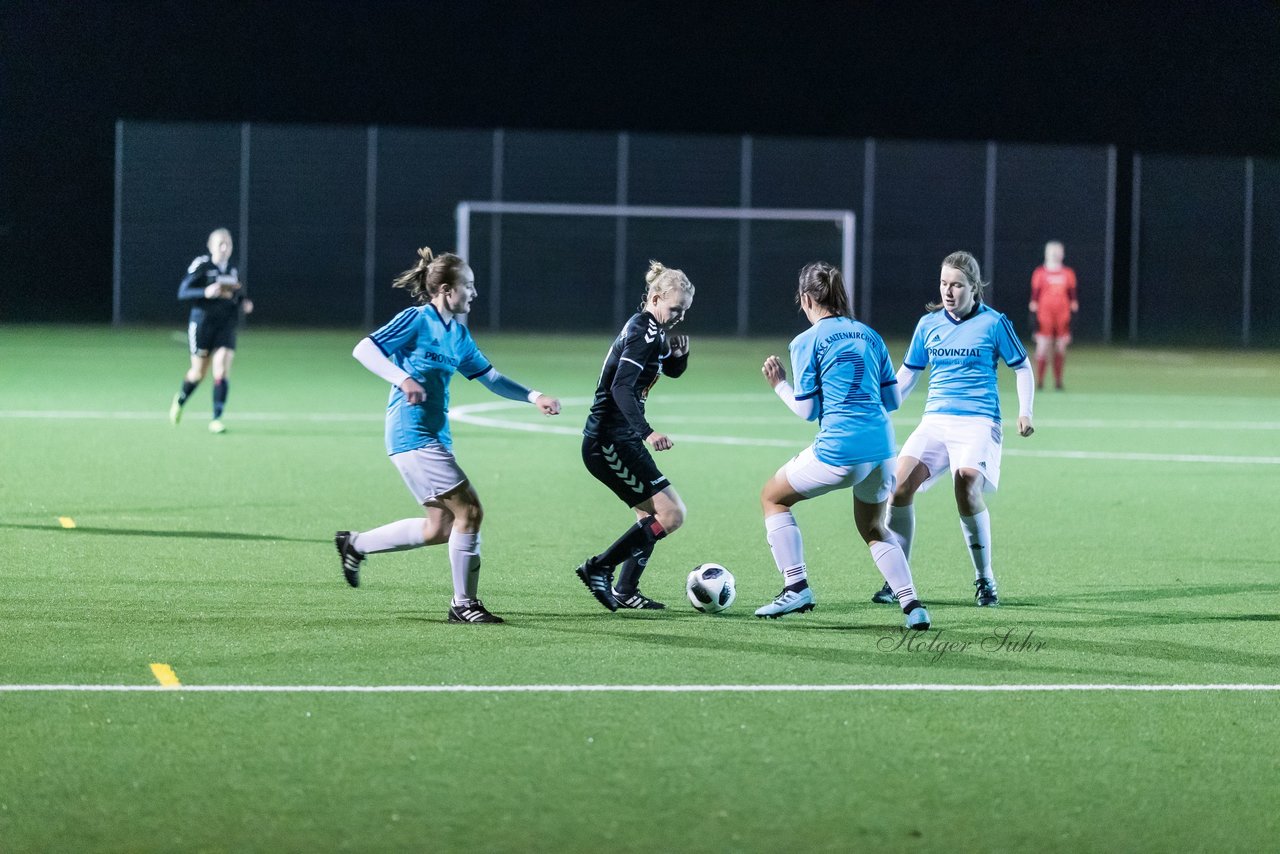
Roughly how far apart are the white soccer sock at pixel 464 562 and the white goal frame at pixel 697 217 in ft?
91.7

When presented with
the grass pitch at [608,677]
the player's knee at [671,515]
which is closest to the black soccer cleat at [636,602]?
the grass pitch at [608,677]

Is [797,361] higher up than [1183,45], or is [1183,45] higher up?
[1183,45]

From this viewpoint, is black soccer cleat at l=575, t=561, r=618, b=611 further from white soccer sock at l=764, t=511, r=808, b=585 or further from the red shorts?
the red shorts

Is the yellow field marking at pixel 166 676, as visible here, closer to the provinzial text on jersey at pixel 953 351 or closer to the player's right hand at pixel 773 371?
the player's right hand at pixel 773 371

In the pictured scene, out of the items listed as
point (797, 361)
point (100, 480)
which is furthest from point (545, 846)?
point (100, 480)

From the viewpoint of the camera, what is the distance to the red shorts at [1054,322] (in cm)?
2462

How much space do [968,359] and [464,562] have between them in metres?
2.74

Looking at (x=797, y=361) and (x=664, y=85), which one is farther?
(x=664, y=85)

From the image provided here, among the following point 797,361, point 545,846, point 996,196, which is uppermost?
point 996,196

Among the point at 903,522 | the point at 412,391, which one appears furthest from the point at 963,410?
the point at 412,391

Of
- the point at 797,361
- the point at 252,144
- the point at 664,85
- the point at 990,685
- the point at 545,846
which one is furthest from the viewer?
the point at 664,85

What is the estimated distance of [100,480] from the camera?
13.1 metres

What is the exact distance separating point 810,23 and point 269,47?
11.2 meters

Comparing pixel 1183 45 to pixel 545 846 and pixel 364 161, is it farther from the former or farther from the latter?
pixel 545 846
